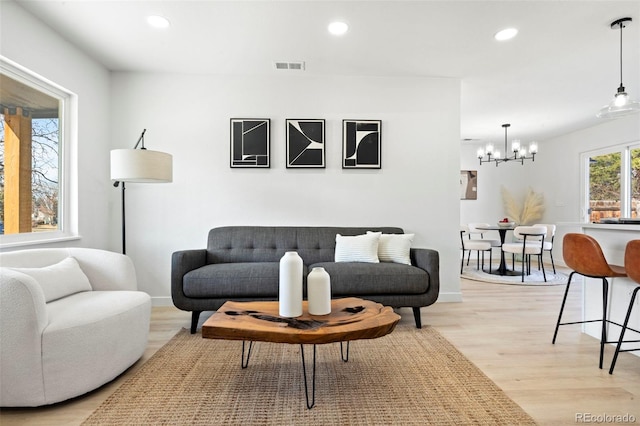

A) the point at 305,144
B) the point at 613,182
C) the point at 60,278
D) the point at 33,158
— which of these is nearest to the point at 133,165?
the point at 33,158

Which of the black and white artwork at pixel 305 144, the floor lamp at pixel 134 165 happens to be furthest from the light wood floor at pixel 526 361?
the black and white artwork at pixel 305 144

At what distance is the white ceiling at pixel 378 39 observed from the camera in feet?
7.67

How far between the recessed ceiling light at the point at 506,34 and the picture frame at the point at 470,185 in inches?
169

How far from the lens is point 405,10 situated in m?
2.35

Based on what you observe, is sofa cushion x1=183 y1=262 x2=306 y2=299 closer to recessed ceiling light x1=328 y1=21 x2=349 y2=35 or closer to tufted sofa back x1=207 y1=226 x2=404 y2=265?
tufted sofa back x1=207 y1=226 x2=404 y2=265

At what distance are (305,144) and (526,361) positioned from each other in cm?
265

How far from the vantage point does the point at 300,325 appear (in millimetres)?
1544

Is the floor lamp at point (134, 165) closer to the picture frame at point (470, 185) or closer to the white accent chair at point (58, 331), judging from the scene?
the white accent chair at point (58, 331)

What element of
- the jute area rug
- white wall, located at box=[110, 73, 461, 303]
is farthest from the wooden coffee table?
white wall, located at box=[110, 73, 461, 303]

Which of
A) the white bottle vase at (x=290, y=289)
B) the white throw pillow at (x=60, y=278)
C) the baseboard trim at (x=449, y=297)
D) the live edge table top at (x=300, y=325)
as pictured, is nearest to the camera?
the live edge table top at (x=300, y=325)

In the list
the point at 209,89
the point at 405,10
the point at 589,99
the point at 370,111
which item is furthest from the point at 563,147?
the point at 209,89

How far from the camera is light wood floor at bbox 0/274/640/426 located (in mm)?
1544

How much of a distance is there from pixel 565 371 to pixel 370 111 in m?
2.76

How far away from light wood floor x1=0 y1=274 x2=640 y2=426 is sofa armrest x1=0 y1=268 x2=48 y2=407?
13cm
